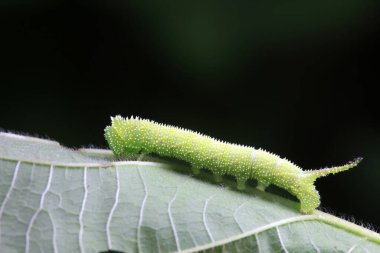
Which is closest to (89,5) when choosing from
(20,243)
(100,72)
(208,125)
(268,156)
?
(100,72)

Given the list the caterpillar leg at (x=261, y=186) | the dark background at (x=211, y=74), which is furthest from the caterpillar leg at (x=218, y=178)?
the dark background at (x=211, y=74)

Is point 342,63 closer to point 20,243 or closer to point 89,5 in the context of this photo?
point 89,5

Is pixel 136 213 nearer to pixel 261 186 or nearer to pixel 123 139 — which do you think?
pixel 123 139

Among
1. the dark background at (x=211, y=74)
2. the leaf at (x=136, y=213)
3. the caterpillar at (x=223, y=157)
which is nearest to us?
the leaf at (x=136, y=213)

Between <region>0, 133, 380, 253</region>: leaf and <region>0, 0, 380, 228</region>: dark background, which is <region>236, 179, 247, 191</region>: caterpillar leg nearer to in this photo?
<region>0, 133, 380, 253</region>: leaf

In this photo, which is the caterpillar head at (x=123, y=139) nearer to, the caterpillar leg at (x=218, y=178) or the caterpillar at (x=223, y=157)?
the caterpillar at (x=223, y=157)

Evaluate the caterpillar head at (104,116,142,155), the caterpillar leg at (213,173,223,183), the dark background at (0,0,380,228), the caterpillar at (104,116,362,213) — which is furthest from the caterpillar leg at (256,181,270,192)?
the dark background at (0,0,380,228)

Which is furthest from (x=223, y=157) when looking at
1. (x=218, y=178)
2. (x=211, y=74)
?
(x=211, y=74)
